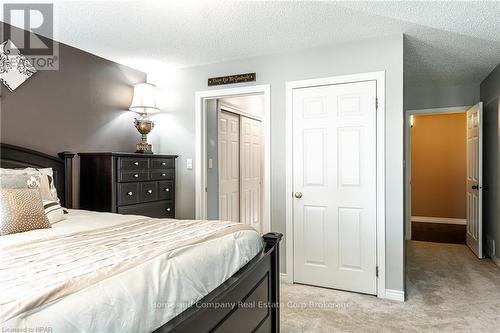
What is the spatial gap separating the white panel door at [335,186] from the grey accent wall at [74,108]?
198cm

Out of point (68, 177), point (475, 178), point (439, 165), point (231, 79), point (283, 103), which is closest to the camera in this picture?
point (68, 177)

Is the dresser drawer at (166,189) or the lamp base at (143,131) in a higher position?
the lamp base at (143,131)

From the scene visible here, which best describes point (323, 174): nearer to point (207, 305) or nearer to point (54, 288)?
point (207, 305)

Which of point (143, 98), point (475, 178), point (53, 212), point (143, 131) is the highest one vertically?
point (143, 98)

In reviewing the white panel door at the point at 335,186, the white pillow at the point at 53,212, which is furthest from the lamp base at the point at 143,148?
the white panel door at the point at 335,186

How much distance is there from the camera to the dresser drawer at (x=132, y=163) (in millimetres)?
2998

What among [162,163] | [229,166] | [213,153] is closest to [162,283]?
[162,163]

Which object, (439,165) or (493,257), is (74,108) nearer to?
(493,257)

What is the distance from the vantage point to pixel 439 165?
6547mm

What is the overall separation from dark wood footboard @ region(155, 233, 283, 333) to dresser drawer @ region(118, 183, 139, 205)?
5.56ft

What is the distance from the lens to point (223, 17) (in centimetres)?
248

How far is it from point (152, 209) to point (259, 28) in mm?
2074

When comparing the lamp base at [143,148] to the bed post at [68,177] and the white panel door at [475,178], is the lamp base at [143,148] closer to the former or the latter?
the bed post at [68,177]

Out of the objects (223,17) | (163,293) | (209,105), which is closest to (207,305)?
(163,293)
